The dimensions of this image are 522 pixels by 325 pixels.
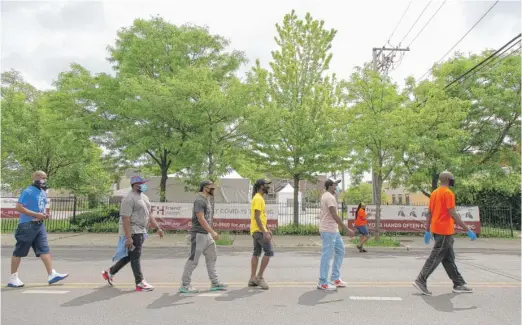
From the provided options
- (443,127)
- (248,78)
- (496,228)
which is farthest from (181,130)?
(496,228)

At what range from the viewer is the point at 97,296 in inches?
Answer: 220

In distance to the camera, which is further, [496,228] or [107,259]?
[496,228]

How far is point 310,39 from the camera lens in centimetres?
1798

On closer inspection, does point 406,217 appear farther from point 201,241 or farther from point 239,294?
point 201,241

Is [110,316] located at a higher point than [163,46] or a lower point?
lower

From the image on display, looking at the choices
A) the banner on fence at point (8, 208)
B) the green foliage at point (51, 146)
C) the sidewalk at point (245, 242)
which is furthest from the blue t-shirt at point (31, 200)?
the banner on fence at point (8, 208)

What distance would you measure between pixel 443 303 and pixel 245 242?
9.30 metres

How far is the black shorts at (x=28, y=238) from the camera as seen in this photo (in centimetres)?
605

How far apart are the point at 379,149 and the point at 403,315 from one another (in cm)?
993

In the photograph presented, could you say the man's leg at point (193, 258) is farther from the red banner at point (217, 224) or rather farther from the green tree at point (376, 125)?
the red banner at point (217, 224)

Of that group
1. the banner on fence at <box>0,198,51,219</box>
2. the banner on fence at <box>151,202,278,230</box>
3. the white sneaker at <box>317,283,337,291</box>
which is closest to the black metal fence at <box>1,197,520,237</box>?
the banner on fence at <box>0,198,51,219</box>

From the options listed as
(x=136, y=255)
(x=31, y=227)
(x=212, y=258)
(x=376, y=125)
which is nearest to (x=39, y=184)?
(x=31, y=227)

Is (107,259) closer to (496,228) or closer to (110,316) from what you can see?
(110,316)

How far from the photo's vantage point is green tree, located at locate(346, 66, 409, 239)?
1350cm
